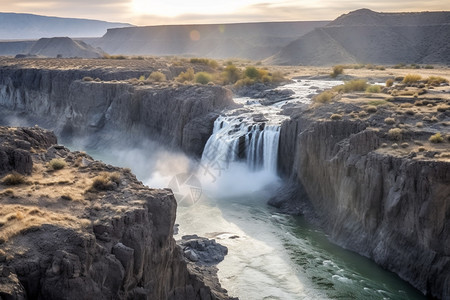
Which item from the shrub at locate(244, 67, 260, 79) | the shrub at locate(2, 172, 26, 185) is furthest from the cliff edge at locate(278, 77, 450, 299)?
the shrub at locate(244, 67, 260, 79)

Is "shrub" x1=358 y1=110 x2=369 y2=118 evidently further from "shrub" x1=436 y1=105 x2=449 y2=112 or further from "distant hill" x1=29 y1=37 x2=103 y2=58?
"distant hill" x1=29 y1=37 x2=103 y2=58

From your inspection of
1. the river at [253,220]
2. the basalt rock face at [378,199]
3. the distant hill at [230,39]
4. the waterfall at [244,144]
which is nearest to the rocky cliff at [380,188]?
the basalt rock face at [378,199]

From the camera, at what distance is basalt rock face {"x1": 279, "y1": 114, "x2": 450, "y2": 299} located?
20.2 meters

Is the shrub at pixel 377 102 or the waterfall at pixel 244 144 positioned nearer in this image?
the shrub at pixel 377 102

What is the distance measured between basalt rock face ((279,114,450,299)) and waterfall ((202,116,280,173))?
13.5 feet

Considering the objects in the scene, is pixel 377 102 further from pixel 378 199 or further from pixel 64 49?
pixel 64 49

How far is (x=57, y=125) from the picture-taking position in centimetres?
5938

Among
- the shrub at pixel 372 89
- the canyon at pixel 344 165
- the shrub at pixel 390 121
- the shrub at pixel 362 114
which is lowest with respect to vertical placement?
the canyon at pixel 344 165

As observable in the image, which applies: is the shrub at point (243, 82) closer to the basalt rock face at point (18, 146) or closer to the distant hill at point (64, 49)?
the basalt rock face at point (18, 146)

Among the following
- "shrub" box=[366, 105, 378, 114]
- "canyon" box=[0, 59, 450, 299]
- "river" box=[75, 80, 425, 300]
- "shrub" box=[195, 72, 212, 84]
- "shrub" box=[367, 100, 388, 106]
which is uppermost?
"shrub" box=[195, 72, 212, 84]

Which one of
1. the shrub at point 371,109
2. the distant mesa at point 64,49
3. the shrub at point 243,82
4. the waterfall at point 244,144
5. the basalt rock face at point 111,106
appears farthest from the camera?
the distant mesa at point 64,49

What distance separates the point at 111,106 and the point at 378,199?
3466 cm

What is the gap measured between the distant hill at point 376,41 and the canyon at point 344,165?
57.5m

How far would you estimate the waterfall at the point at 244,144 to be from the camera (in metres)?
35.0
